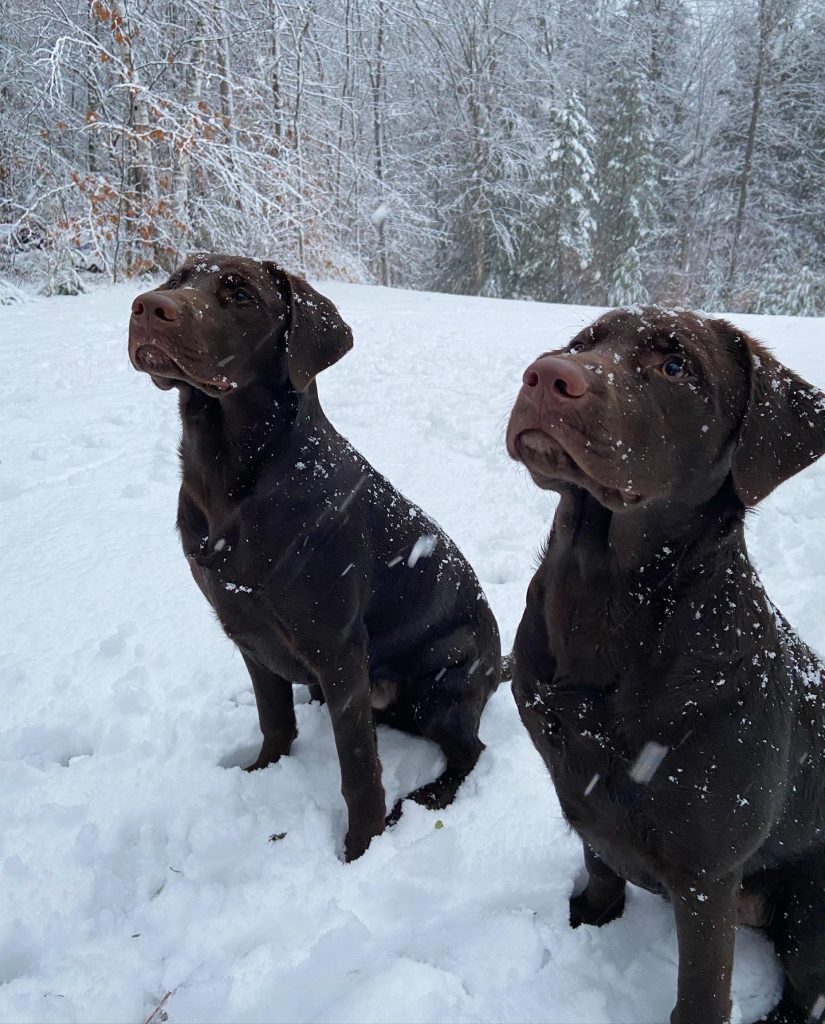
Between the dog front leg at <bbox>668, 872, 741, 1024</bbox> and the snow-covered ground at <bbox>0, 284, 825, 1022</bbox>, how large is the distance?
27cm

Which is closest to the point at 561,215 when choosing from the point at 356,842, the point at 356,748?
the point at 356,748

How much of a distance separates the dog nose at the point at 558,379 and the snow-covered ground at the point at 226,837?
→ 138cm

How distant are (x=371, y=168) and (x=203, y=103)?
26.7ft

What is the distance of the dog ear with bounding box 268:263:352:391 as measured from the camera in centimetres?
224

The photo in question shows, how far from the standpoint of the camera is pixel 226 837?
2.38 m

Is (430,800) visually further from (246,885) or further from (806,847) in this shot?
(806,847)

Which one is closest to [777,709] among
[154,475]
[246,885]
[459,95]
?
[246,885]

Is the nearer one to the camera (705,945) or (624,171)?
(705,945)

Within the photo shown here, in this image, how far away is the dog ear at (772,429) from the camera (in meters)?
1.56

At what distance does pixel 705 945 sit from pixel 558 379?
4.26 ft

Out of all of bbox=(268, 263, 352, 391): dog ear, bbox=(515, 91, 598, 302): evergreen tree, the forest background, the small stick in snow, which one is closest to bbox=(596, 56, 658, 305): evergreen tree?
the forest background

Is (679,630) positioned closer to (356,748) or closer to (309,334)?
(356,748)

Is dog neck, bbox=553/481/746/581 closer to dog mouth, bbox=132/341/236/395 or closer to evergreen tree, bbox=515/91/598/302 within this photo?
dog mouth, bbox=132/341/236/395

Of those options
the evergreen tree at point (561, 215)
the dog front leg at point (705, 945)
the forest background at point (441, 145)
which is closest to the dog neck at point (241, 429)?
the dog front leg at point (705, 945)
